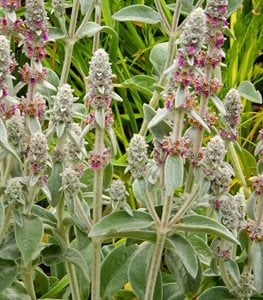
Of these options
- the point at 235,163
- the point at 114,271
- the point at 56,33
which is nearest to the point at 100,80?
the point at 114,271

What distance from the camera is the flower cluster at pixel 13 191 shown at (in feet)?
6.19

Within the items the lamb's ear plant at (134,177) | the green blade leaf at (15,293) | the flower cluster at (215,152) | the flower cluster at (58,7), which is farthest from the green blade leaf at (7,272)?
the flower cluster at (58,7)

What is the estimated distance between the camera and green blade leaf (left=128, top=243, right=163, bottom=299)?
2.12 m

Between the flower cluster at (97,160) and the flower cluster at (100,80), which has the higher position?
the flower cluster at (100,80)

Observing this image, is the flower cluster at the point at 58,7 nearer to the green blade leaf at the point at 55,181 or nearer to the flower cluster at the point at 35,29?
the flower cluster at the point at 35,29

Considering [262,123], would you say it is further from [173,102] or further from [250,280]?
[173,102]

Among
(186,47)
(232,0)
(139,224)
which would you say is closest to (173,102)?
(186,47)

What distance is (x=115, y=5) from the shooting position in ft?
13.1

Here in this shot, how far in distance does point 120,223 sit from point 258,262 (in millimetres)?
427

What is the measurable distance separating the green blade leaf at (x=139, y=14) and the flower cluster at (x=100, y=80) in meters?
0.83

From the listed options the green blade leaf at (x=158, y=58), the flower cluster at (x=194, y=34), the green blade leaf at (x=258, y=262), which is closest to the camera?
the flower cluster at (x=194, y=34)

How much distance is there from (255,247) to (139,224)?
38 cm

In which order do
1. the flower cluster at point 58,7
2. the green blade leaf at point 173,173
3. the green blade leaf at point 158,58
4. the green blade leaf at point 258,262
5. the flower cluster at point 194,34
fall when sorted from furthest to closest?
the green blade leaf at point 158,58, the flower cluster at point 58,7, the green blade leaf at point 258,262, the green blade leaf at point 173,173, the flower cluster at point 194,34

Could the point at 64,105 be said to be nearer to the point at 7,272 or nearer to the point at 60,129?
the point at 60,129
